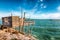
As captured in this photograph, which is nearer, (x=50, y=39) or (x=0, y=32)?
(x=0, y=32)

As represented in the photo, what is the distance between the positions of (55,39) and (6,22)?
4989 millimetres

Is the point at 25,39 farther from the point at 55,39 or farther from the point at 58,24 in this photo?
the point at 58,24

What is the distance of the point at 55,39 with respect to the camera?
12492 millimetres

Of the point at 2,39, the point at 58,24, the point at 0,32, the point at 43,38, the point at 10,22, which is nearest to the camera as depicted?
the point at 2,39

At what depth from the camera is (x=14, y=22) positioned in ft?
52.7

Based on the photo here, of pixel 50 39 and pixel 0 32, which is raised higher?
pixel 0 32

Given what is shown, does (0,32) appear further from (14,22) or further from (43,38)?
(14,22)

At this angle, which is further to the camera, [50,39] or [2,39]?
[50,39]

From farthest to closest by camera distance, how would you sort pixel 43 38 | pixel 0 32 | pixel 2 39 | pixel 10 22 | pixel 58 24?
1. pixel 58 24
2. pixel 10 22
3. pixel 43 38
4. pixel 0 32
5. pixel 2 39

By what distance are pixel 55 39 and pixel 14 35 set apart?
392 centimetres

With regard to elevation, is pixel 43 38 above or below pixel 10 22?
below

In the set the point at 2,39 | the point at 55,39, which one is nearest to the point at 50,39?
the point at 55,39

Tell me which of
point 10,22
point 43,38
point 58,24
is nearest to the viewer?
point 43,38

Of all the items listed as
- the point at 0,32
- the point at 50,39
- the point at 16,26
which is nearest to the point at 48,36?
the point at 50,39
